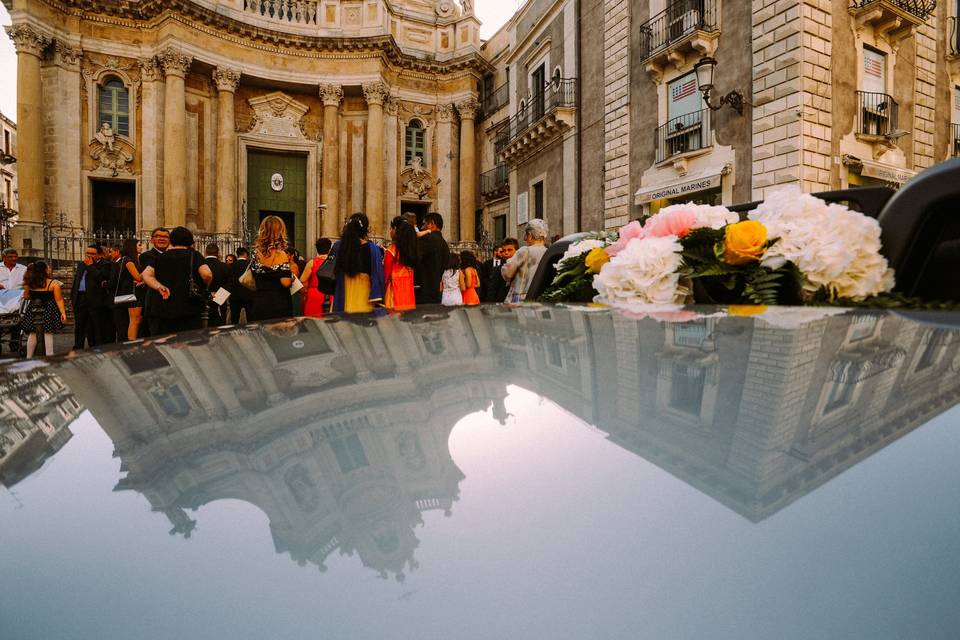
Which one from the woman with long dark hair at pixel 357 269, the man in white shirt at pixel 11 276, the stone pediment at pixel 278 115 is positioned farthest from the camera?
the stone pediment at pixel 278 115

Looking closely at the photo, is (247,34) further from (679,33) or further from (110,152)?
(679,33)

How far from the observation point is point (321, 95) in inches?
770

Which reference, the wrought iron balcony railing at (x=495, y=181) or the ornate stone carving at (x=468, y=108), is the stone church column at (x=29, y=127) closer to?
the ornate stone carving at (x=468, y=108)

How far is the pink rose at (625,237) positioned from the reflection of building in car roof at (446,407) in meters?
0.95

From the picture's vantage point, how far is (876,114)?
10.7 metres

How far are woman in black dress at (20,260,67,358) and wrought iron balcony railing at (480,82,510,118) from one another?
54.1 ft

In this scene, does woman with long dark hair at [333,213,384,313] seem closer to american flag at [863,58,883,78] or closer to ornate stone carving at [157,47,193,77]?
american flag at [863,58,883,78]

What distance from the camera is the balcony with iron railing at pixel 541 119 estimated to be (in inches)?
599

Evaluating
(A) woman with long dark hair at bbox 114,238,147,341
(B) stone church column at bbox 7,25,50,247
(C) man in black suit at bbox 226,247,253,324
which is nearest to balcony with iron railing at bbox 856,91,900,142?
(C) man in black suit at bbox 226,247,253,324

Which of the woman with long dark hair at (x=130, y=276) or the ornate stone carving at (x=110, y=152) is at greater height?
the ornate stone carving at (x=110, y=152)

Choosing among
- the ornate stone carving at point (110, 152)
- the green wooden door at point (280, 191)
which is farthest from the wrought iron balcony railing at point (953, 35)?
the ornate stone carving at point (110, 152)

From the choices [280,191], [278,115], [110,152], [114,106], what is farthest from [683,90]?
[114,106]

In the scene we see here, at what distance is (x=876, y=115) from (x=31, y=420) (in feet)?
44.6

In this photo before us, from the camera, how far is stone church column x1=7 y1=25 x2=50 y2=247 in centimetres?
1502
